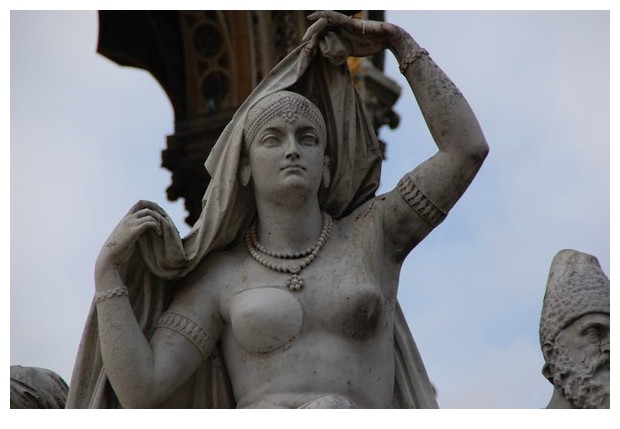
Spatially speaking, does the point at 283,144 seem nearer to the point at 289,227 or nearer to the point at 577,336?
the point at 289,227

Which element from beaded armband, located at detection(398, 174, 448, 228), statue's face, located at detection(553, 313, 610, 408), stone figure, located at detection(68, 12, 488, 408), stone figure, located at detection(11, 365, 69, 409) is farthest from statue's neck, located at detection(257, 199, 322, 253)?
stone figure, located at detection(11, 365, 69, 409)

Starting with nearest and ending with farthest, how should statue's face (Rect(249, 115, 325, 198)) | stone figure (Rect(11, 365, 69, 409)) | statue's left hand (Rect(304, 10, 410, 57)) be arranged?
statue's face (Rect(249, 115, 325, 198))
statue's left hand (Rect(304, 10, 410, 57))
stone figure (Rect(11, 365, 69, 409))

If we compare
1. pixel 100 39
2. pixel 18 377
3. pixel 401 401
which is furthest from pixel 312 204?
pixel 100 39

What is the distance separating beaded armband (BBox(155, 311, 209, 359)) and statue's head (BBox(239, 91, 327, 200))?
66cm

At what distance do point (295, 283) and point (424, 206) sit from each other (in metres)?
0.68

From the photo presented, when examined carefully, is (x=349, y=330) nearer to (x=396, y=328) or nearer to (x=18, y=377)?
(x=396, y=328)

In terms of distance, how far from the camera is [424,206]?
405 inches

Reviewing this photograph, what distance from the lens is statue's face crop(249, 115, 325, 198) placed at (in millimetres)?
10180

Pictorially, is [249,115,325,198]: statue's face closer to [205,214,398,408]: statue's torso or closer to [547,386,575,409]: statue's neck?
[205,214,398,408]: statue's torso

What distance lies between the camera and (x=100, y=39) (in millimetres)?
25906

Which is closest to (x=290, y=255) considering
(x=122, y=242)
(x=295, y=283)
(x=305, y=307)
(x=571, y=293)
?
(x=295, y=283)

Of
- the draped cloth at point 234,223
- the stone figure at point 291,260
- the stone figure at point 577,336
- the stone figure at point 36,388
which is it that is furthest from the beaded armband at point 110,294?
the stone figure at point 577,336

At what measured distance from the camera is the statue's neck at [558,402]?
32.4ft

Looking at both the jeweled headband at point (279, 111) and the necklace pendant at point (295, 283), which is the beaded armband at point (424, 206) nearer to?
the jeweled headband at point (279, 111)
